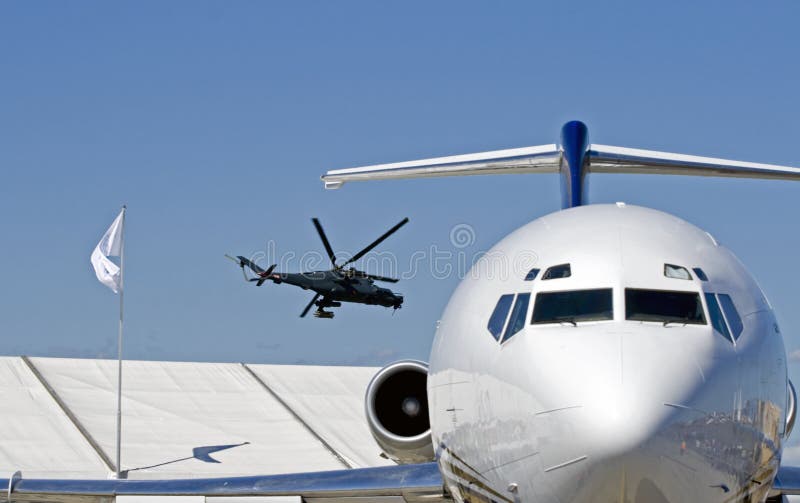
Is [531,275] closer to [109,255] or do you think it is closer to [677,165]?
[677,165]

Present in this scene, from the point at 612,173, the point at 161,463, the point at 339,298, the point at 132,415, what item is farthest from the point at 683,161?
the point at 339,298

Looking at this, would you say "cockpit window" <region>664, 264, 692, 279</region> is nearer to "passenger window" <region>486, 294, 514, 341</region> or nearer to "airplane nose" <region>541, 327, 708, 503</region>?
"airplane nose" <region>541, 327, 708, 503</region>

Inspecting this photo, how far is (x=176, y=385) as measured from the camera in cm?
3778

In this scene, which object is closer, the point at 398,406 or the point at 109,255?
the point at 398,406

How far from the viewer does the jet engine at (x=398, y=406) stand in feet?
43.5

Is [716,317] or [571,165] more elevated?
[571,165]

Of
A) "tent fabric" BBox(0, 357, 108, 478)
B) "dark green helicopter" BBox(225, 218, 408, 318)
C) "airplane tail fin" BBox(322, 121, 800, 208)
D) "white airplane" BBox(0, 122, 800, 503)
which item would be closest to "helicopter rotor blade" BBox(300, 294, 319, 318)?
"dark green helicopter" BBox(225, 218, 408, 318)

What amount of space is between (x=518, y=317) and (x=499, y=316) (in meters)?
0.27

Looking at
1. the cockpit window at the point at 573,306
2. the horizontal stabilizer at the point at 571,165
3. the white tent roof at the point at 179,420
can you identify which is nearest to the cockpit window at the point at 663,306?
the cockpit window at the point at 573,306

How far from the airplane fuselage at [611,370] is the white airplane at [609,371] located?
0.5 inches

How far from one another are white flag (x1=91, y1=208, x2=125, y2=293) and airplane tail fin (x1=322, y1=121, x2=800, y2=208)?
17.7 metres

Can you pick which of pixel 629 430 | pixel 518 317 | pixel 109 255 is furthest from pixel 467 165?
pixel 109 255

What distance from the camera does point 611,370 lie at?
24.2ft

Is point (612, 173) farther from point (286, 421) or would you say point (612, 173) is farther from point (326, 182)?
point (286, 421)
